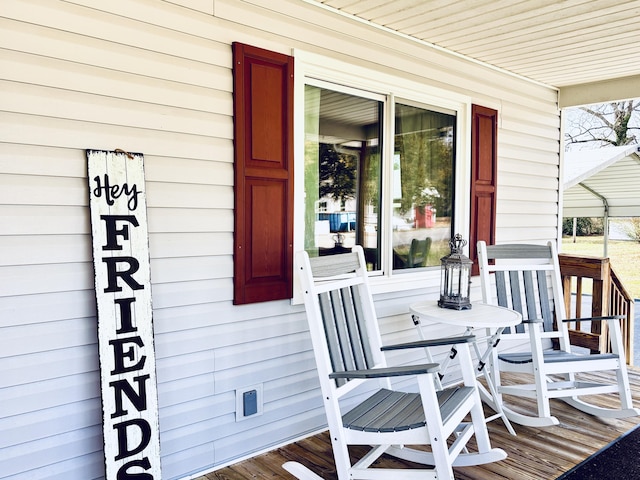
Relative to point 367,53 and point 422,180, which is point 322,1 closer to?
point 367,53

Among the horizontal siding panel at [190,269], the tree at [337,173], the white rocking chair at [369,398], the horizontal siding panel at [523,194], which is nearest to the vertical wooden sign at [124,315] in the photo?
the horizontal siding panel at [190,269]

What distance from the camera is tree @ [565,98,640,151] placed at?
14.5 metres

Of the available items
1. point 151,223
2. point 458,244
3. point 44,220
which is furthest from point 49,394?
point 458,244

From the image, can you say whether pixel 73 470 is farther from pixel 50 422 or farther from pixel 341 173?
pixel 341 173

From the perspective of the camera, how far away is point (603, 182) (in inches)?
336

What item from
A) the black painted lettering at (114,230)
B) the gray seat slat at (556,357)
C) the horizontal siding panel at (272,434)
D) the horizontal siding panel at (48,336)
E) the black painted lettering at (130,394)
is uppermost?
the black painted lettering at (114,230)

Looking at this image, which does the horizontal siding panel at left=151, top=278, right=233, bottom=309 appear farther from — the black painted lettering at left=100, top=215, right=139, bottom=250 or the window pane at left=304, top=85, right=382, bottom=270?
the window pane at left=304, top=85, right=382, bottom=270

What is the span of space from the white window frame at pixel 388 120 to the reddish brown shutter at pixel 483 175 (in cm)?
7

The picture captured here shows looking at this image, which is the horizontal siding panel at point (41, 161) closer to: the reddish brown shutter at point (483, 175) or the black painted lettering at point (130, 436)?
the black painted lettering at point (130, 436)

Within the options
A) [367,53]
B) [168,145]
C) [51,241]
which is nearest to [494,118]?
[367,53]

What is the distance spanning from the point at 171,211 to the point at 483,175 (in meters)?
2.70

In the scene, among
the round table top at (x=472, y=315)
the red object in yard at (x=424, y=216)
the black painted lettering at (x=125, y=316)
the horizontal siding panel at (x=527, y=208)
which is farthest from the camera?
the horizontal siding panel at (x=527, y=208)

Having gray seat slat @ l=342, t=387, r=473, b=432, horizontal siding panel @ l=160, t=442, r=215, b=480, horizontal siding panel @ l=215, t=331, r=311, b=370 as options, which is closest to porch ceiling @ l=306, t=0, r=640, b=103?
horizontal siding panel @ l=215, t=331, r=311, b=370

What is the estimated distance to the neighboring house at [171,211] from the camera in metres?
2.05
